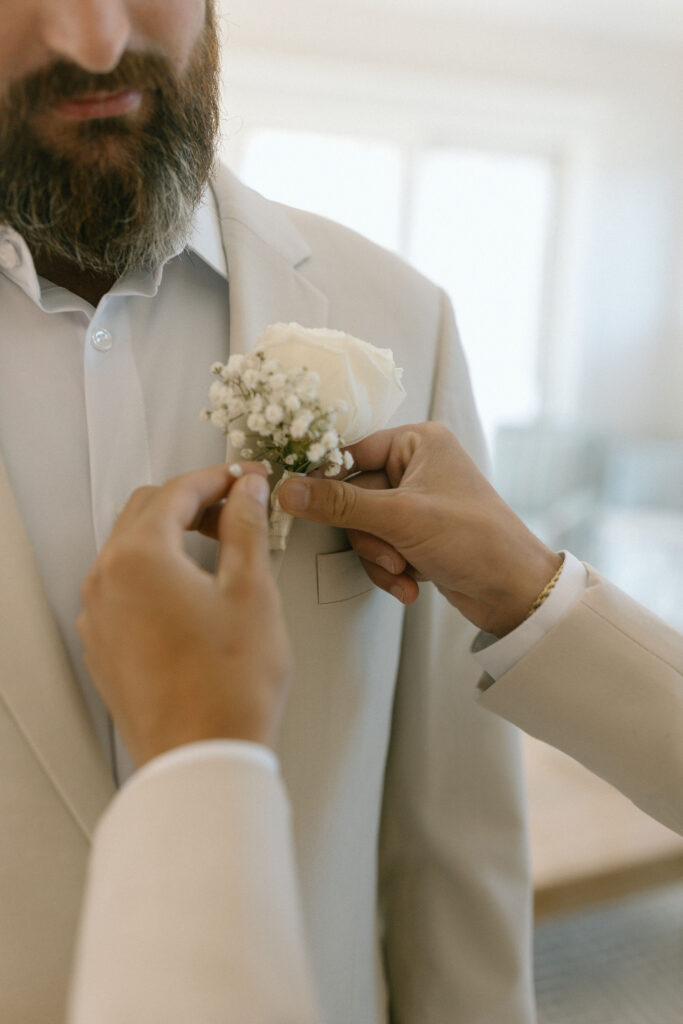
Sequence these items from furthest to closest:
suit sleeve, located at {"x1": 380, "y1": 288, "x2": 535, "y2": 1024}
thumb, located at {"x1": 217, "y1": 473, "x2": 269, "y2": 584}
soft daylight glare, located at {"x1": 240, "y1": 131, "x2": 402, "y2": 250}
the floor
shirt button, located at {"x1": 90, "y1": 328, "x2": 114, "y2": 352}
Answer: soft daylight glare, located at {"x1": 240, "y1": 131, "x2": 402, "y2": 250} → the floor → suit sleeve, located at {"x1": 380, "y1": 288, "x2": 535, "y2": 1024} → shirt button, located at {"x1": 90, "y1": 328, "x2": 114, "y2": 352} → thumb, located at {"x1": 217, "y1": 473, "x2": 269, "y2": 584}

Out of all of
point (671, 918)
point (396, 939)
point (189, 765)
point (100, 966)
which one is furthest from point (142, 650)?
point (671, 918)

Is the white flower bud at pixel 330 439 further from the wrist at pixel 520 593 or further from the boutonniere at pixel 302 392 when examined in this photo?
the wrist at pixel 520 593

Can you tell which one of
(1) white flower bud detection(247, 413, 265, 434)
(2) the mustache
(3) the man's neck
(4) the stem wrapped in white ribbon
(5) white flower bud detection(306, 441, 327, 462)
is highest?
(2) the mustache

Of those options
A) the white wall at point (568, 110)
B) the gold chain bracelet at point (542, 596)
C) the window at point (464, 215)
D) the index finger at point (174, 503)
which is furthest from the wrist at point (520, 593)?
the window at point (464, 215)

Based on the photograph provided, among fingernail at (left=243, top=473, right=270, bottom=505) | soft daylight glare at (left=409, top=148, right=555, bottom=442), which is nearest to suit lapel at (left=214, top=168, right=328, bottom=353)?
fingernail at (left=243, top=473, right=270, bottom=505)

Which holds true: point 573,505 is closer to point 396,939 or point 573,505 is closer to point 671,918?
point 671,918

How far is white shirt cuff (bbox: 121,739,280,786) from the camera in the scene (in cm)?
58

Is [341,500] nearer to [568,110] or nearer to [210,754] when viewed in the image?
[210,754]

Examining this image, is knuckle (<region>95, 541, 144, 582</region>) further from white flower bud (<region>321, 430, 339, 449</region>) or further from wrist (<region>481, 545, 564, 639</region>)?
wrist (<region>481, 545, 564, 639</region>)

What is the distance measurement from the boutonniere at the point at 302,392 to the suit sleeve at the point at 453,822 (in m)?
0.26

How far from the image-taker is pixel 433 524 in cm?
84

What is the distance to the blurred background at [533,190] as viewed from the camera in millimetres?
6125

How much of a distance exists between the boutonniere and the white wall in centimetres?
556

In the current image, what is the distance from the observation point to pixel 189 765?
0.57 m
